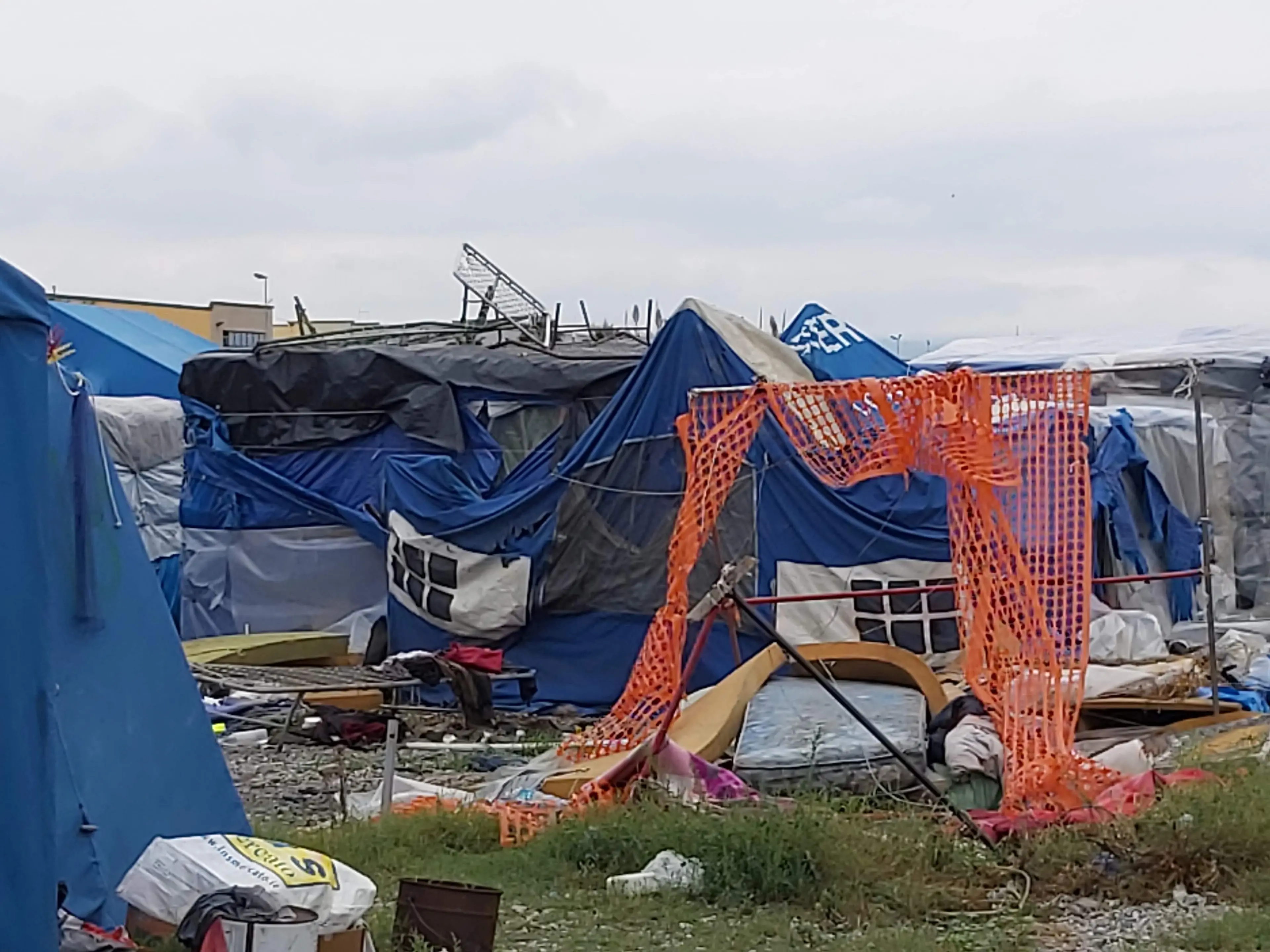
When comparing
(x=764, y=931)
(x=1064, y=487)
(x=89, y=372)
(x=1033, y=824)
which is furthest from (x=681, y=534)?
(x=89, y=372)

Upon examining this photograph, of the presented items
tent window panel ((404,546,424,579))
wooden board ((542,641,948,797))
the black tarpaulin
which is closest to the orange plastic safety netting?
wooden board ((542,641,948,797))

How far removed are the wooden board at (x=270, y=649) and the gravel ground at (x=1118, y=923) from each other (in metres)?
7.87

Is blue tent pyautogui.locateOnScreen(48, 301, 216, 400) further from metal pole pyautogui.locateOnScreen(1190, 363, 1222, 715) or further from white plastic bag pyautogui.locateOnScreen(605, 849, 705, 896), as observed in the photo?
white plastic bag pyautogui.locateOnScreen(605, 849, 705, 896)

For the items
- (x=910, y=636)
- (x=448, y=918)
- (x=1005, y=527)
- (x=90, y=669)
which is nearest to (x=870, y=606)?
(x=910, y=636)

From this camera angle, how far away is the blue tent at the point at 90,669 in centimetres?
465

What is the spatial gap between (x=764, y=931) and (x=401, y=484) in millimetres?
8311

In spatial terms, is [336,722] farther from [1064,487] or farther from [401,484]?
[1064,487]

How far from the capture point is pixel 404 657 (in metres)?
12.7

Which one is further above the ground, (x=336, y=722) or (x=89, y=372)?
(x=89, y=372)

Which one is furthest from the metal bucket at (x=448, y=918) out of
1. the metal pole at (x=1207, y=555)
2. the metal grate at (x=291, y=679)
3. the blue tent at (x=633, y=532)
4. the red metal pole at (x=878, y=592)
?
the blue tent at (x=633, y=532)

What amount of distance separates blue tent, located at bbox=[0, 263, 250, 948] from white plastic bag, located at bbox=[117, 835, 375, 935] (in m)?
0.29

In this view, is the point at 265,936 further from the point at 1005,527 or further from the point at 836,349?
the point at 836,349

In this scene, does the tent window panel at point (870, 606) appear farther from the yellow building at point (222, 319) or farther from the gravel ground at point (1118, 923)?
the yellow building at point (222, 319)

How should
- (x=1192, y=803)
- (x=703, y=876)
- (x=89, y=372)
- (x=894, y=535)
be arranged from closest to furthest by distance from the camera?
(x=703, y=876) < (x=1192, y=803) < (x=894, y=535) < (x=89, y=372)
